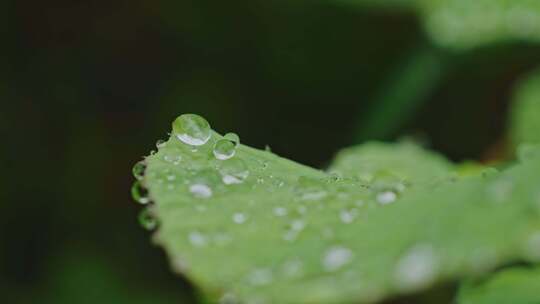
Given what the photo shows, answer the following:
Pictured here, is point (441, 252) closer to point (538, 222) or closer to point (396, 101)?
point (538, 222)

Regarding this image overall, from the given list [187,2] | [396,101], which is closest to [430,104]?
[396,101]

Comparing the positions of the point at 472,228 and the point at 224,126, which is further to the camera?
the point at 224,126

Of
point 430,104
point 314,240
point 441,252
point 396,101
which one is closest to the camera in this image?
point 441,252

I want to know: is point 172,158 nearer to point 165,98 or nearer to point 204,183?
point 204,183

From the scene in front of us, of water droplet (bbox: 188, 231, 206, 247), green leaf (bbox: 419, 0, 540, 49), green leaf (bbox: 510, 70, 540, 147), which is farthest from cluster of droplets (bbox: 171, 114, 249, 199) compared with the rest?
green leaf (bbox: 419, 0, 540, 49)

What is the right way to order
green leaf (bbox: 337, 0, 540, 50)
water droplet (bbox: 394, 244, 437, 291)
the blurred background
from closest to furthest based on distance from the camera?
water droplet (bbox: 394, 244, 437, 291)
green leaf (bbox: 337, 0, 540, 50)
the blurred background

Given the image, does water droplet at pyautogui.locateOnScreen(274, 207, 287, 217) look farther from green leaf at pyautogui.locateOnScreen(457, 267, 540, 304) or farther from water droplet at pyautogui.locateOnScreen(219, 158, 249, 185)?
green leaf at pyautogui.locateOnScreen(457, 267, 540, 304)

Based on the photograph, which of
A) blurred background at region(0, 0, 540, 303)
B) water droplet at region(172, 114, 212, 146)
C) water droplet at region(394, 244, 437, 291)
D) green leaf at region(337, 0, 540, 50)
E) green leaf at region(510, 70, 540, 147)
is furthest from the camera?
blurred background at region(0, 0, 540, 303)
